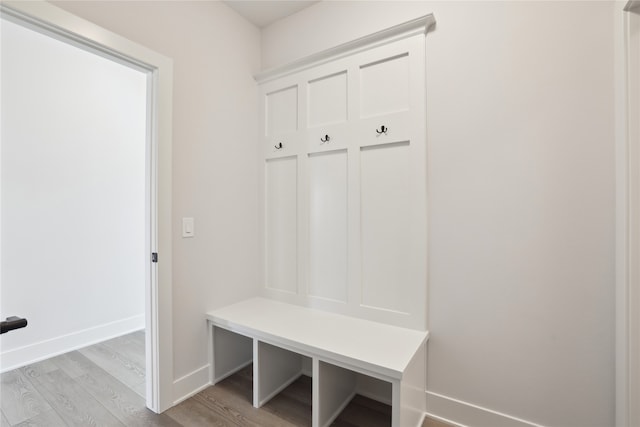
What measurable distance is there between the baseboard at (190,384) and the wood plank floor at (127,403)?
4 centimetres

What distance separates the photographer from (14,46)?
2.22m

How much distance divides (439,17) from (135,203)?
3.17 meters

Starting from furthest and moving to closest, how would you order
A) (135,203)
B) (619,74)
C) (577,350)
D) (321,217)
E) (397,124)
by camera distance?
(135,203)
(321,217)
(397,124)
(577,350)
(619,74)

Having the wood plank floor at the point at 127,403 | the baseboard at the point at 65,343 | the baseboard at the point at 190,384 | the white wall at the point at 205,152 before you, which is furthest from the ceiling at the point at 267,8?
the baseboard at the point at 65,343

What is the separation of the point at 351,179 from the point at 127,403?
78.8 inches

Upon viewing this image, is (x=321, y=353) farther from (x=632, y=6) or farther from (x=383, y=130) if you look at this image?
(x=632, y=6)

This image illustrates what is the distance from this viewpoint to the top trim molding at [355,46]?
1637 mm

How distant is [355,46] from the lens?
1.84 metres

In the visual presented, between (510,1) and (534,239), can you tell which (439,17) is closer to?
(510,1)

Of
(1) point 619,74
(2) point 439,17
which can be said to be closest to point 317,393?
(1) point 619,74

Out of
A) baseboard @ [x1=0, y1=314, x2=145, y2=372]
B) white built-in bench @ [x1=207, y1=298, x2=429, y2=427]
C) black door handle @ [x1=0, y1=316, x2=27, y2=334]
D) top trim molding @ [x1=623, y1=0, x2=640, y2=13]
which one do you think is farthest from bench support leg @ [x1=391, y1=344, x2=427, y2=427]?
baseboard @ [x1=0, y1=314, x2=145, y2=372]

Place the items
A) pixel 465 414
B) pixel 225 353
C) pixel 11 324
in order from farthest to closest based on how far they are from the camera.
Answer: pixel 225 353 < pixel 465 414 < pixel 11 324

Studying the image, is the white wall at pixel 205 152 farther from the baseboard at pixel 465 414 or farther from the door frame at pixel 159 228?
the baseboard at pixel 465 414

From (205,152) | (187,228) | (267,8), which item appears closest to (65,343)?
(187,228)
